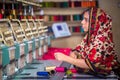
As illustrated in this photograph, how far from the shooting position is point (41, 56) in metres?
4.95

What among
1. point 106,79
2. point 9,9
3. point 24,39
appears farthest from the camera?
point 9,9

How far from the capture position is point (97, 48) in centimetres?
334

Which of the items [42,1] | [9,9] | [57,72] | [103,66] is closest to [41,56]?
[9,9]

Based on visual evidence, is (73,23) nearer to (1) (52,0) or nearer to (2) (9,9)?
(1) (52,0)

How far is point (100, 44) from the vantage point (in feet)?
11.0

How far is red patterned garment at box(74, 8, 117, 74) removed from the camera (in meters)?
3.33

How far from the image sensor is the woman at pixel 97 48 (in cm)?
333

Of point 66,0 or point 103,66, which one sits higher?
point 66,0

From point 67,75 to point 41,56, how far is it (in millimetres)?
1678

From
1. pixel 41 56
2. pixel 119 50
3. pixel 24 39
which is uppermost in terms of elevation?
pixel 24 39

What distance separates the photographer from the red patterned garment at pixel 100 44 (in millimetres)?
3332

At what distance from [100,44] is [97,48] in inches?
2.4

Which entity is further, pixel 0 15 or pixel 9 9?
pixel 9 9

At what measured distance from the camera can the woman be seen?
3330 mm
